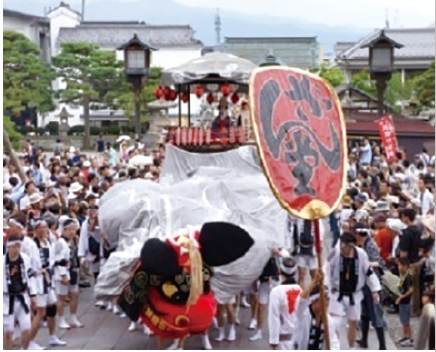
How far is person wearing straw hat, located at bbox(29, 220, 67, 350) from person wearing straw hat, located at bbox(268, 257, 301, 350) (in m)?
2.49

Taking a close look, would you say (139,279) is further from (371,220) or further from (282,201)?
(371,220)

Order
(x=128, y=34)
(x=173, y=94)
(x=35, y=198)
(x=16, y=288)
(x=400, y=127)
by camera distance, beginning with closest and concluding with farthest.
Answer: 1. (x=16, y=288)
2. (x=35, y=198)
3. (x=173, y=94)
4. (x=400, y=127)
5. (x=128, y=34)

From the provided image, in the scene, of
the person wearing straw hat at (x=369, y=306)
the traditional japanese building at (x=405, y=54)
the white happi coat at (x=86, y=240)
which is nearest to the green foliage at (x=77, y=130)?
the traditional japanese building at (x=405, y=54)

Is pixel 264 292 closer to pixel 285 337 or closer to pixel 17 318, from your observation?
pixel 285 337

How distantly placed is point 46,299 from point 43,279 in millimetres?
365

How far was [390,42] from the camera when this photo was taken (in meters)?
18.3

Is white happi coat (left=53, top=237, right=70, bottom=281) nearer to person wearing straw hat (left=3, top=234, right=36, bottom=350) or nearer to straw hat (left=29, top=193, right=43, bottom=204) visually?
person wearing straw hat (left=3, top=234, right=36, bottom=350)

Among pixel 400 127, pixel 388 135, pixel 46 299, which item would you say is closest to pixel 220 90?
pixel 388 135

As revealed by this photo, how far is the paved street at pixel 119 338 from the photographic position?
31.2ft

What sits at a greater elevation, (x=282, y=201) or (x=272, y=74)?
(x=272, y=74)

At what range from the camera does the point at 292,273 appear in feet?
24.4

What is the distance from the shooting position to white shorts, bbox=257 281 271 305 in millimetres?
9703

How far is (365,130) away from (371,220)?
12891mm

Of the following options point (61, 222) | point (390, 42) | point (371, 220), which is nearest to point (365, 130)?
point (390, 42)
